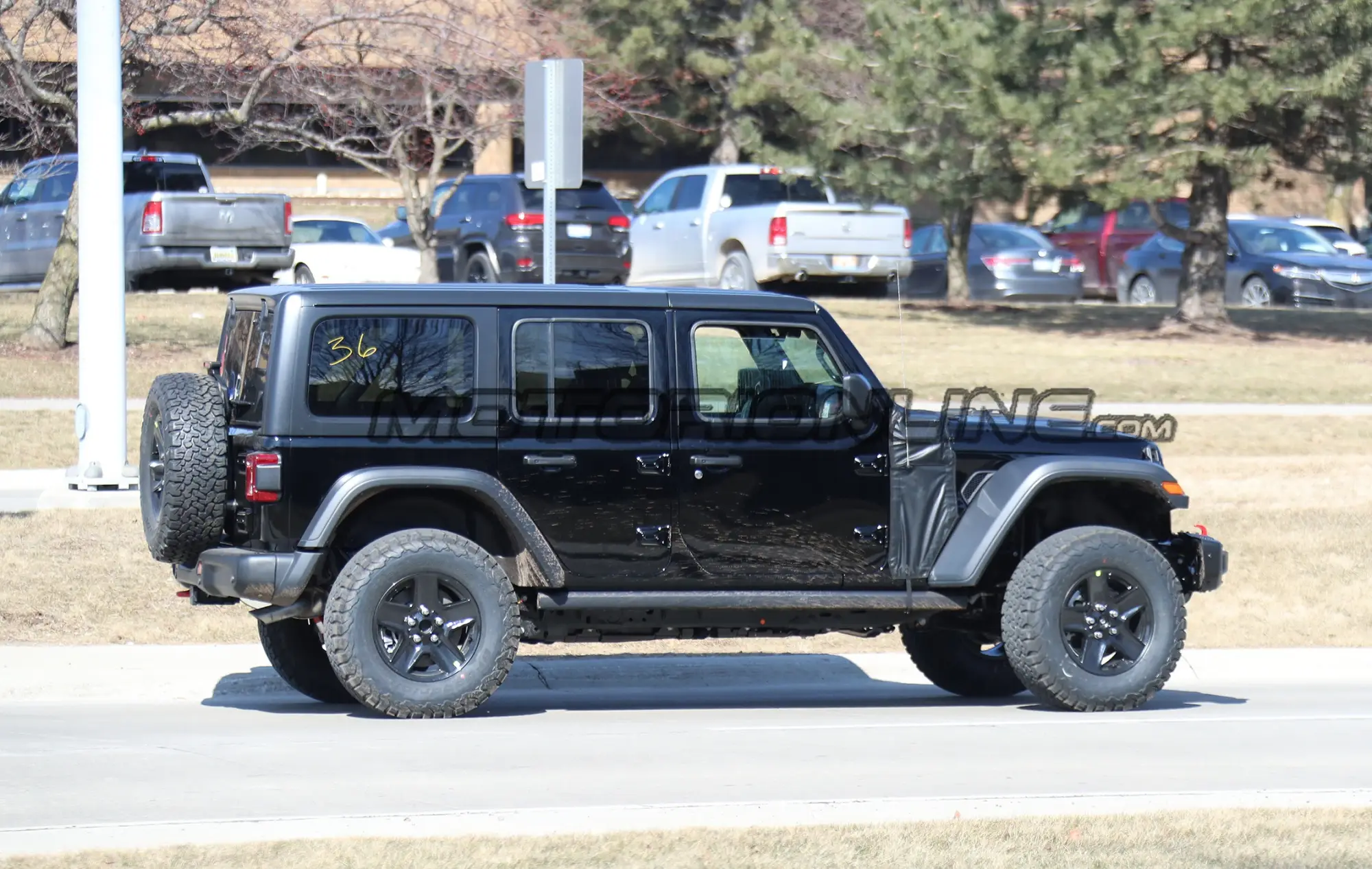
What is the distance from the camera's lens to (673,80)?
42.0m

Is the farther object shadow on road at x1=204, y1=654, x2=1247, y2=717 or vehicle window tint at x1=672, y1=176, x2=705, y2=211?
vehicle window tint at x1=672, y1=176, x2=705, y2=211

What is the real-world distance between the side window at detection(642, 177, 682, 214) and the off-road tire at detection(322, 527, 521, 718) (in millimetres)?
18966

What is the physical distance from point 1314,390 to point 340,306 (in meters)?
15.7

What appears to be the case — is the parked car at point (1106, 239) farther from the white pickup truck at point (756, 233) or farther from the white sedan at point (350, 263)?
the white sedan at point (350, 263)

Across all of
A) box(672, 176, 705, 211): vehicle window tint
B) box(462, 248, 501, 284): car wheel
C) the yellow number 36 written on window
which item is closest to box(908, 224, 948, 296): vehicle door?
box(672, 176, 705, 211): vehicle window tint

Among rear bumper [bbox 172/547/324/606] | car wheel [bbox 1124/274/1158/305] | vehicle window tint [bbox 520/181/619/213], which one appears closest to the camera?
rear bumper [bbox 172/547/324/606]

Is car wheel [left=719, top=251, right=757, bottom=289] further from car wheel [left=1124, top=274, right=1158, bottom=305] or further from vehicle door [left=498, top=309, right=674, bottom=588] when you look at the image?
vehicle door [left=498, top=309, right=674, bottom=588]

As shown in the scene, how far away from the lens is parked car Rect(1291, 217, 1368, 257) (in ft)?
117

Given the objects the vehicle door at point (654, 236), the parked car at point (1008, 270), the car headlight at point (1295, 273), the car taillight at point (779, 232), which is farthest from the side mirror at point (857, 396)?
the car headlight at point (1295, 273)

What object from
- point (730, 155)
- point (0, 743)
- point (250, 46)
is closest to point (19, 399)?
point (250, 46)

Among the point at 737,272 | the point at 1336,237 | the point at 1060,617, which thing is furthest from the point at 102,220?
the point at 1336,237

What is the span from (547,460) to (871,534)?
1.54 m

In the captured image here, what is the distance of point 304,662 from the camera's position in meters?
9.46

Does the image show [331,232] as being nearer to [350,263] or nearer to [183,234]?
[350,263]
